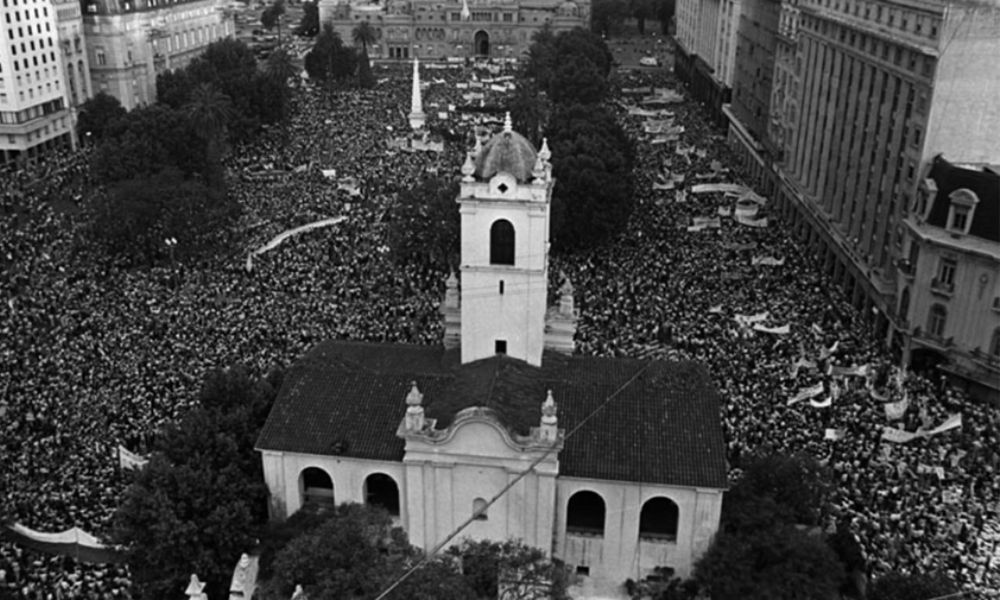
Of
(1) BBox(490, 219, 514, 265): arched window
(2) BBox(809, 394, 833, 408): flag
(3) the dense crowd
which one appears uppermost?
(1) BBox(490, 219, 514, 265): arched window

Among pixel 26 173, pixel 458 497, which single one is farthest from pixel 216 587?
pixel 26 173

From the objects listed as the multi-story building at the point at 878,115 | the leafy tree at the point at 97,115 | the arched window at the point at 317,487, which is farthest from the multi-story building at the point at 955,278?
the leafy tree at the point at 97,115

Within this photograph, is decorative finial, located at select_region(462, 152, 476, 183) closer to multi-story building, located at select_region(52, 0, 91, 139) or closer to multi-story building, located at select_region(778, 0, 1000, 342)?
multi-story building, located at select_region(778, 0, 1000, 342)

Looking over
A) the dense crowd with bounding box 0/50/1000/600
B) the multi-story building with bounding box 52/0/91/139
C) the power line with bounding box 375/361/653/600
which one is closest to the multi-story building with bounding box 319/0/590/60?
the multi-story building with bounding box 52/0/91/139

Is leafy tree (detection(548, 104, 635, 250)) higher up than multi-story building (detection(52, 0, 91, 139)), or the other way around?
multi-story building (detection(52, 0, 91, 139))

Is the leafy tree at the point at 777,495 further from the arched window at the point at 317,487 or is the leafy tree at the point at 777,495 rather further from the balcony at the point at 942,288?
the balcony at the point at 942,288

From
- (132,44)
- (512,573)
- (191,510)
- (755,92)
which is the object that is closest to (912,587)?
(512,573)
